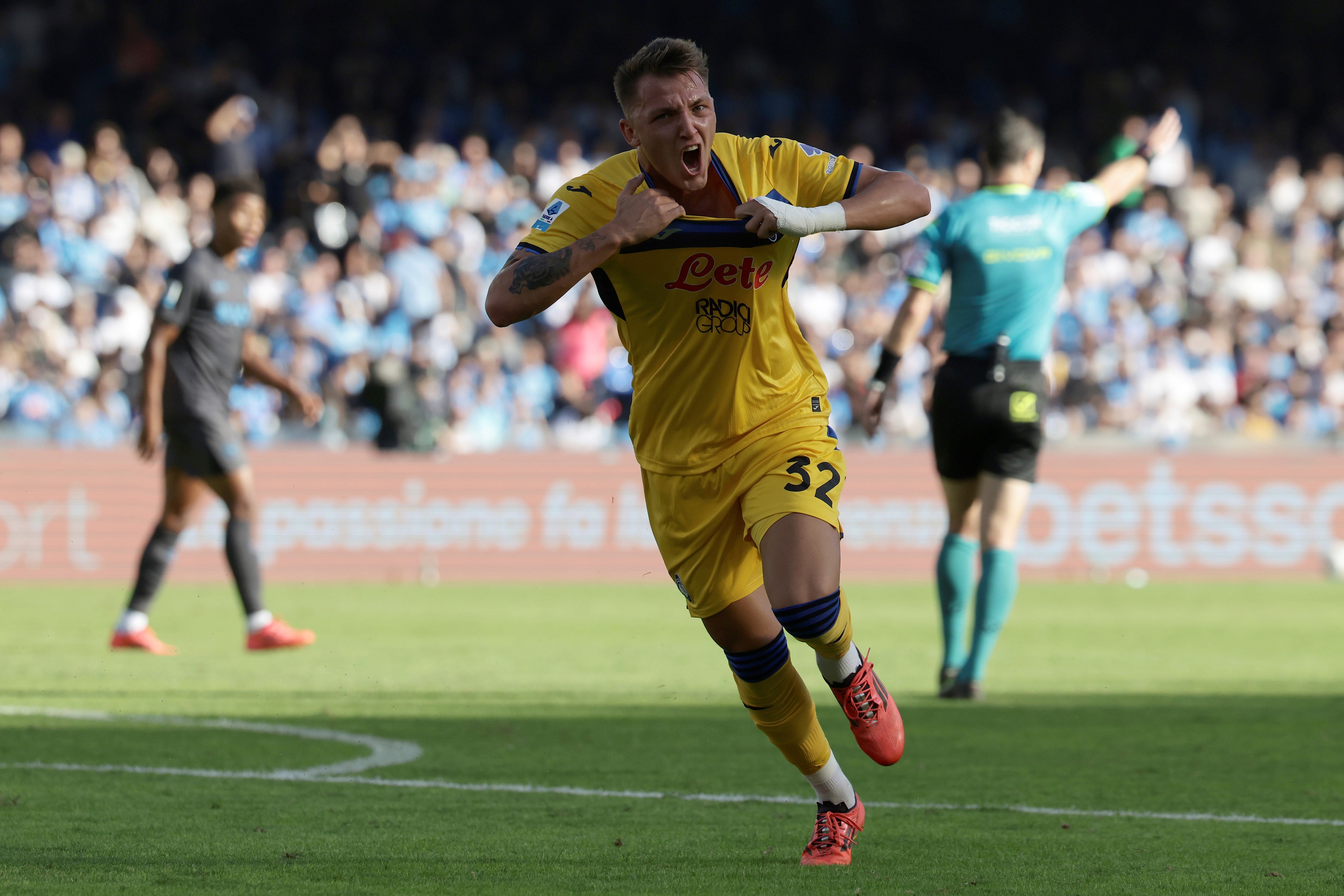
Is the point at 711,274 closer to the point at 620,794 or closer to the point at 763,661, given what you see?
the point at 763,661

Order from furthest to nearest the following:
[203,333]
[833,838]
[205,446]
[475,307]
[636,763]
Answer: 1. [475,307]
2. [203,333]
3. [205,446]
4. [636,763]
5. [833,838]

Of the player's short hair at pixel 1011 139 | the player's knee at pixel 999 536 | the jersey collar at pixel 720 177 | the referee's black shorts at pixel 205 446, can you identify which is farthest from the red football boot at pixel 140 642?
the jersey collar at pixel 720 177

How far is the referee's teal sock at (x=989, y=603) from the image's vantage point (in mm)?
7926

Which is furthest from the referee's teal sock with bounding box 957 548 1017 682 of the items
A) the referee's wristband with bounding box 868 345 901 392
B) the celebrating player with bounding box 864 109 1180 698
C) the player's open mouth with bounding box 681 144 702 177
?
the player's open mouth with bounding box 681 144 702 177

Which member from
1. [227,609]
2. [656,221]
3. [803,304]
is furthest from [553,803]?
[803,304]

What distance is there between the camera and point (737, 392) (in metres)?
4.63

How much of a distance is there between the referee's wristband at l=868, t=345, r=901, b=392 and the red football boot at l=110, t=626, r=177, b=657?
4.45 metres

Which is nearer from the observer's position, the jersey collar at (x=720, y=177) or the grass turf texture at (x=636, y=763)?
the grass turf texture at (x=636, y=763)

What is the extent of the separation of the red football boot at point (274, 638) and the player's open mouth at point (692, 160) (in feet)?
19.3

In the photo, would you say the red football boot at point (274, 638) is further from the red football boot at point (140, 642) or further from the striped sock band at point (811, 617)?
the striped sock band at point (811, 617)

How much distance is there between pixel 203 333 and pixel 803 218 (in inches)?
241

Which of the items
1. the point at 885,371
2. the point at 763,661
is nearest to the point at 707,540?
the point at 763,661

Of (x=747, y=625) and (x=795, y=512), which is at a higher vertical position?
(x=795, y=512)

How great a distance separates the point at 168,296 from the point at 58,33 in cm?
1357
